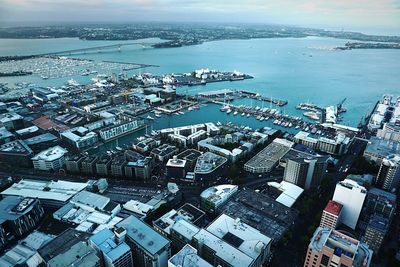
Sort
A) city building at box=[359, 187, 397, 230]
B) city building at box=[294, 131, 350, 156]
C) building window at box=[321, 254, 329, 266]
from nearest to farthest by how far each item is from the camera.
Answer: building window at box=[321, 254, 329, 266] → city building at box=[359, 187, 397, 230] → city building at box=[294, 131, 350, 156]

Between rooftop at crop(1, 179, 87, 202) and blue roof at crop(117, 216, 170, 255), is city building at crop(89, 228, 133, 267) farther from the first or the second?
rooftop at crop(1, 179, 87, 202)

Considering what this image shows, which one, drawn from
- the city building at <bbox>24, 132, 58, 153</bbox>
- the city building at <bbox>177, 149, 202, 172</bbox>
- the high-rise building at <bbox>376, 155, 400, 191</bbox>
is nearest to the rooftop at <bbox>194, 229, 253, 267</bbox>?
the city building at <bbox>177, 149, 202, 172</bbox>

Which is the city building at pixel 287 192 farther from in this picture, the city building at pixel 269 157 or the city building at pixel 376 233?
the city building at pixel 376 233

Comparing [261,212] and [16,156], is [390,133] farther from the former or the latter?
[16,156]

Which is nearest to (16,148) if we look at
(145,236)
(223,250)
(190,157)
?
(190,157)

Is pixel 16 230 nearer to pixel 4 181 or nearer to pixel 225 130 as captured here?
pixel 4 181
